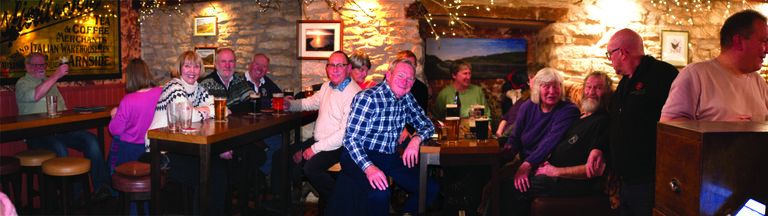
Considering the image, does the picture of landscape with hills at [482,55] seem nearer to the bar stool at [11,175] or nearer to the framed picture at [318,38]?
the framed picture at [318,38]

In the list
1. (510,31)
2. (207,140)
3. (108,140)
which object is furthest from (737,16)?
(510,31)

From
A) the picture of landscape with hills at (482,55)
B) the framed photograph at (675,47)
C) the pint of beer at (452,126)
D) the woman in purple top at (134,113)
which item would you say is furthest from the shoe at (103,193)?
the framed photograph at (675,47)

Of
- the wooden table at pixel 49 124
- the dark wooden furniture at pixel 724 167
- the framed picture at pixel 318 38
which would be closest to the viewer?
the dark wooden furniture at pixel 724 167

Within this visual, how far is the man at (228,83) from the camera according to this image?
11.5ft

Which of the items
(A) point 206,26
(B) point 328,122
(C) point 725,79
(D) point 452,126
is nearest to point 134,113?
(A) point 206,26

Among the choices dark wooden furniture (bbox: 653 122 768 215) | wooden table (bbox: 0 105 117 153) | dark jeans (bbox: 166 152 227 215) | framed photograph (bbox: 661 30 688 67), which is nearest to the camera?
dark wooden furniture (bbox: 653 122 768 215)

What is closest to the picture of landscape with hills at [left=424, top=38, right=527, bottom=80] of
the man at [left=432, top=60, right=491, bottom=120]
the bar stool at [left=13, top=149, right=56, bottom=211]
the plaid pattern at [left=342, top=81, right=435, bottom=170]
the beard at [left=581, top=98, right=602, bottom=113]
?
the man at [left=432, top=60, right=491, bottom=120]

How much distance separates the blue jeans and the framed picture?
206 cm

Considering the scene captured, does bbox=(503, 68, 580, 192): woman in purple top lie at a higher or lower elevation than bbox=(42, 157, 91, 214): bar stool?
higher

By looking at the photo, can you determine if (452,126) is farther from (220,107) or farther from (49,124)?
(49,124)

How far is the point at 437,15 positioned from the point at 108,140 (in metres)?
3.28

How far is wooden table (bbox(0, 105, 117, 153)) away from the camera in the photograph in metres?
2.46

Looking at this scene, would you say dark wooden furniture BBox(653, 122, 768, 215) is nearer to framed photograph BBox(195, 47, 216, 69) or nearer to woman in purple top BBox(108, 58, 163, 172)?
woman in purple top BBox(108, 58, 163, 172)

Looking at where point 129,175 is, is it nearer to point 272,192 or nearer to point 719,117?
point 272,192
